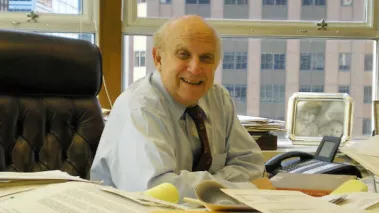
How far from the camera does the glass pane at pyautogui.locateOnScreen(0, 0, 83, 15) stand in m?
2.45

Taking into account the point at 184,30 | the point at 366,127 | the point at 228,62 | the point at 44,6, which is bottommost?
the point at 366,127

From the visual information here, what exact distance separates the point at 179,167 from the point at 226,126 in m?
0.33

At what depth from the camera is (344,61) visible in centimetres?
279

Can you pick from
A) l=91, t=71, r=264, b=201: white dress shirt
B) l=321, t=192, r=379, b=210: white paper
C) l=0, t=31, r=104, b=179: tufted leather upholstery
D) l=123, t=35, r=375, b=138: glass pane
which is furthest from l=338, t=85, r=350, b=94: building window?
l=321, t=192, r=379, b=210: white paper

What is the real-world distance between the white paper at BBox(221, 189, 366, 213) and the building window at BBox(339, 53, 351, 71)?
2160mm

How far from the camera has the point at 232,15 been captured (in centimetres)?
269

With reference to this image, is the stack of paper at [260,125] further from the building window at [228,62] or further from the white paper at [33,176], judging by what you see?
the white paper at [33,176]

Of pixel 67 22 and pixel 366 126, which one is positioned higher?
pixel 67 22

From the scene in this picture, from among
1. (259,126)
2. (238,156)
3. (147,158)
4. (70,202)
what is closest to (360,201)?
(70,202)

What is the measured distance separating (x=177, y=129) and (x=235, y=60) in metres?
1.12

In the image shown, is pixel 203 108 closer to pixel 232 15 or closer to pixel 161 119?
pixel 161 119

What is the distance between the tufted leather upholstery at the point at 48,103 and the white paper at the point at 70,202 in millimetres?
908

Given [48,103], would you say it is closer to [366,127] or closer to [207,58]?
[207,58]

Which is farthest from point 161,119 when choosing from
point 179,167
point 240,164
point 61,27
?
point 61,27
